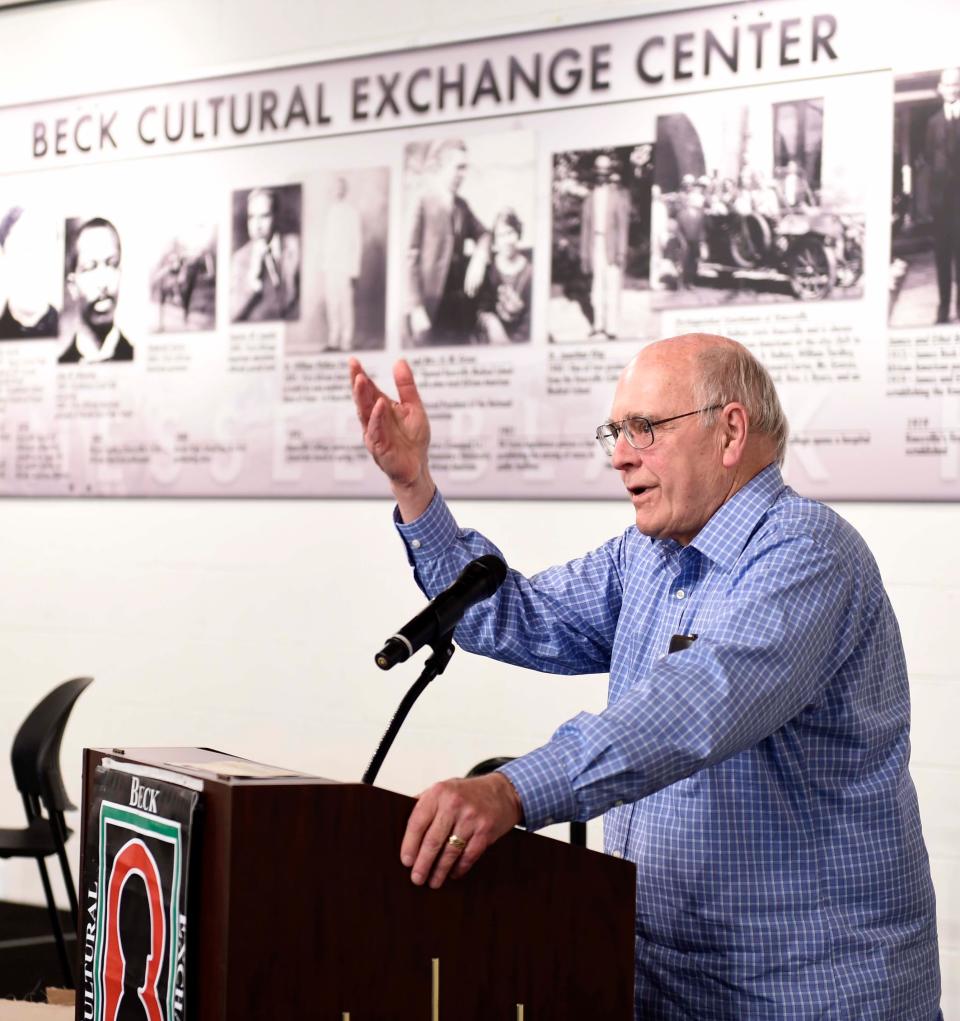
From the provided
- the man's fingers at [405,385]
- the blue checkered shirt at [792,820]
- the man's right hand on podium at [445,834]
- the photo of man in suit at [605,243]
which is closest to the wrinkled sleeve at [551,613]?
the man's fingers at [405,385]

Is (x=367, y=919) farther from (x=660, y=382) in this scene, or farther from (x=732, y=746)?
(x=660, y=382)

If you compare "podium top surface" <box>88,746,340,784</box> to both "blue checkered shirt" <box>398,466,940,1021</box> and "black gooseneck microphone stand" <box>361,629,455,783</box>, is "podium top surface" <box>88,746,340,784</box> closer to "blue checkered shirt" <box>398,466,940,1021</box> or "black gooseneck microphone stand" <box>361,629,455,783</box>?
"black gooseneck microphone stand" <box>361,629,455,783</box>

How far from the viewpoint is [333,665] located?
402 centimetres

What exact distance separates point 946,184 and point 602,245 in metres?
0.89

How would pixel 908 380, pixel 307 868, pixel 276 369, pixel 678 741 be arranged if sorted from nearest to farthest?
pixel 307 868 < pixel 678 741 < pixel 908 380 < pixel 276 369

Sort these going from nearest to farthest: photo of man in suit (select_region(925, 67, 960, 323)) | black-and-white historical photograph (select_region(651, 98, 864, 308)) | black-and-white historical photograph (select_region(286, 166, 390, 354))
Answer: photo of man in suit (select_region(925, 67, 960, 323)) < black-and-white historical photograph (select_region(651, 98, 864, 308)) < black-and-white historical photograph (select_region(286, 166, 390, 354))

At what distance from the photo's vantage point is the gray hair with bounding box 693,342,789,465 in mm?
1789

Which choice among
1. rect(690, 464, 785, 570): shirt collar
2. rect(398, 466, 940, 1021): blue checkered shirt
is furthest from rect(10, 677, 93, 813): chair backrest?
rect(690, 464, 785, 570): shirt collar

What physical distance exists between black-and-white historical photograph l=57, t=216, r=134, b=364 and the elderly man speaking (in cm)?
276

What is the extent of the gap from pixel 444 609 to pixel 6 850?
2458mm

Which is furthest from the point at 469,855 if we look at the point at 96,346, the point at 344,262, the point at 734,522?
the point at 96,346

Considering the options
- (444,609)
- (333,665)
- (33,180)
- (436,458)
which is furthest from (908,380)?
(33,180)

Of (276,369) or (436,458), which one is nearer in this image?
(436,458)

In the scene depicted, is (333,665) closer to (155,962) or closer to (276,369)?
(276,369)
